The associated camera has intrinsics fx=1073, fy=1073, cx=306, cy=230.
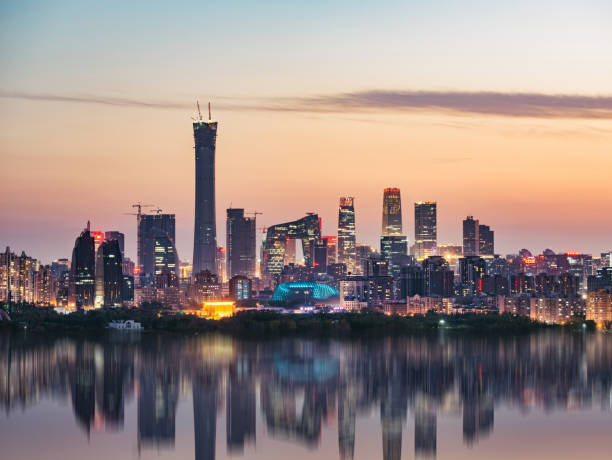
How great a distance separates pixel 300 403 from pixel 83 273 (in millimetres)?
71342

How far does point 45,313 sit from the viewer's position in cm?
7650

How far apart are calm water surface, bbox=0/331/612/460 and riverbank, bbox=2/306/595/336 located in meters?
15.3

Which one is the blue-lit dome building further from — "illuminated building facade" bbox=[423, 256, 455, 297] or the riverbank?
the riverbank

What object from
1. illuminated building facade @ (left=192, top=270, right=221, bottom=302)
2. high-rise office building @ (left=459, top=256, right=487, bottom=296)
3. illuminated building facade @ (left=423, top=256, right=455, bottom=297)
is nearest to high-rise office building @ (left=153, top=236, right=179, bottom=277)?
illuminated building facade @ (left=192, top=270, right=221, bottom=302)

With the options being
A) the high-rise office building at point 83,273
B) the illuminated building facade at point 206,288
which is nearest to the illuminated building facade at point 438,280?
the illuminated building facade at point 206,288

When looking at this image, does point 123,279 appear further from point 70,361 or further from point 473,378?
point 473,378

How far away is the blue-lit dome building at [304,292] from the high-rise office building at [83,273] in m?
20.9

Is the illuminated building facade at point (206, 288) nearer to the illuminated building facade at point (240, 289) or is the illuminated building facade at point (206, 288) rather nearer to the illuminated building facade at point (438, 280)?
the illuminated building facade at point (240, 289)

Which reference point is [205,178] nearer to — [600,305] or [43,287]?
[43,287]

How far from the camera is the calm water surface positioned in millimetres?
25578

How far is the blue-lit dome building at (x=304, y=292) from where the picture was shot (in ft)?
370

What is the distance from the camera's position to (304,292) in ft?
374

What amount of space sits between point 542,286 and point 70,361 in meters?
63.6

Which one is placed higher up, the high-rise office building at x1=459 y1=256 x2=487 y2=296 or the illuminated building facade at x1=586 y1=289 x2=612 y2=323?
the high-rise office building at x1=459 y1=256 x2=487 y2=296
